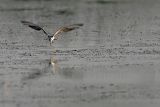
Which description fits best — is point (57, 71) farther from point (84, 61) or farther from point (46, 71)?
point (84, 61)

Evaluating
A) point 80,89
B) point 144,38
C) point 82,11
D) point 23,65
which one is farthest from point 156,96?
point 82,11

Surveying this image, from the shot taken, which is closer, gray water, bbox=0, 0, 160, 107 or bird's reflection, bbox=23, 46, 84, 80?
gray water, bbox=0, 0, 160, 107

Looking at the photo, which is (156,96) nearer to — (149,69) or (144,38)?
(149,69)

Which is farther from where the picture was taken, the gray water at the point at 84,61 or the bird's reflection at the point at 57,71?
the bird's reflection at the point at 57,71

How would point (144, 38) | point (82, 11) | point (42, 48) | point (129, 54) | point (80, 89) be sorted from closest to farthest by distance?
point (80, 89) → point (129, 54) → point (42, 48) → point (144, 38) → point (82, 11)

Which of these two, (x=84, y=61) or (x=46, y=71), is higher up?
(x=84, y=61)

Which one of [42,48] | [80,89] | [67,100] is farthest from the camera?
[42,48]

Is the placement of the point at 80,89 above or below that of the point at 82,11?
below

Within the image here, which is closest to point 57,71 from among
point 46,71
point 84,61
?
point 46,71
